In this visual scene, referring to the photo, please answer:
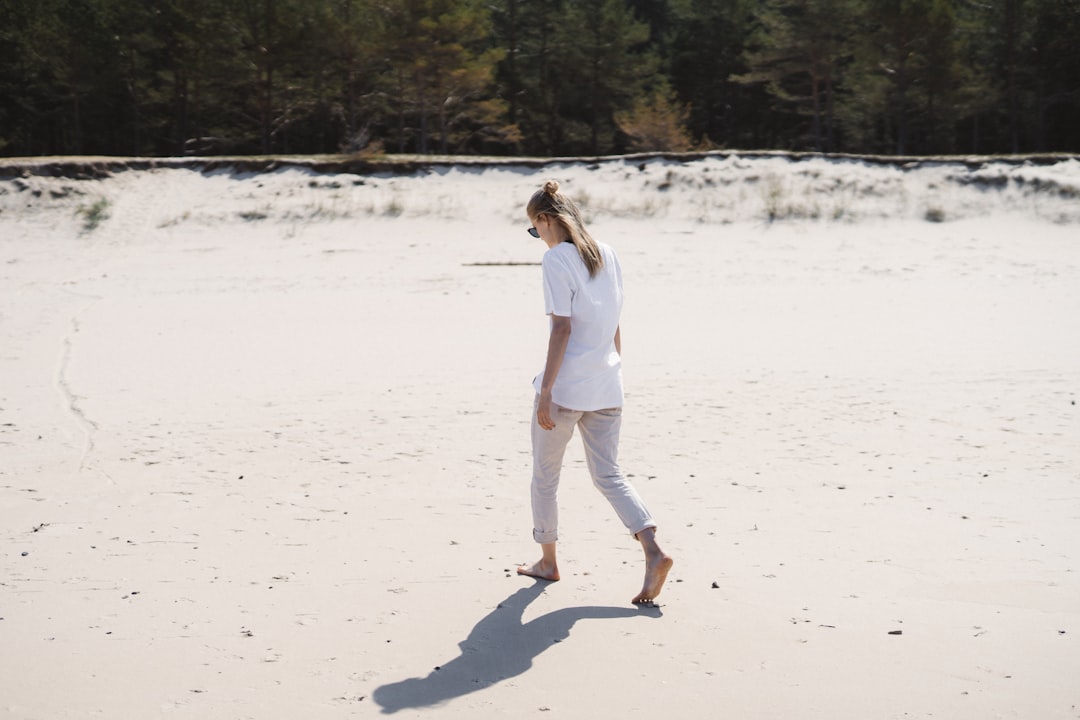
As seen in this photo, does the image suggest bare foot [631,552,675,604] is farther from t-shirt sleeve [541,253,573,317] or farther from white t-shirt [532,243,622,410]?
t-shirt sleeve [541,253,573,317]

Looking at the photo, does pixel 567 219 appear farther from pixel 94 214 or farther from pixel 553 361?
pixel 94 214

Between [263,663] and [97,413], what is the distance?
448 centimetres

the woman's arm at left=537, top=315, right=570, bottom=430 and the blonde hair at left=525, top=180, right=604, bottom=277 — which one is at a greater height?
the blonde hair at left=525, top=180, right=604, bottom=277

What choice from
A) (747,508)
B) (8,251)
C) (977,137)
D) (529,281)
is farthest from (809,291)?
(977,137)

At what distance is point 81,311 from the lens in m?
11.5

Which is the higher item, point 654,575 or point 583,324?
point 583,324

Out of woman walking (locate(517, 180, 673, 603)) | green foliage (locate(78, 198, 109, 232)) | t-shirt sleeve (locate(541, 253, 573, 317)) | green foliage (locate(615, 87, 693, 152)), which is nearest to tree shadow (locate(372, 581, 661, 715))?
woman walking (locate(517, 180, 673, 603))

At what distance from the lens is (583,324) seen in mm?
3896

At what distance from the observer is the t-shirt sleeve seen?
3.81 metres

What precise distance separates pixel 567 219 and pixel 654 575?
1391 millimetres

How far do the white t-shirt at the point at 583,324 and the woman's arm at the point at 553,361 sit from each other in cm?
3

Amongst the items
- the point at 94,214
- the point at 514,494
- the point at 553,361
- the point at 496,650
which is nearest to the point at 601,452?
the point at 553,361

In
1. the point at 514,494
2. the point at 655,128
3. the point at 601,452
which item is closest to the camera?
the point at 601,452

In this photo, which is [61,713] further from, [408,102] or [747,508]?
[408,102]
